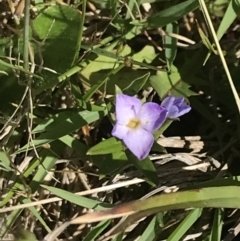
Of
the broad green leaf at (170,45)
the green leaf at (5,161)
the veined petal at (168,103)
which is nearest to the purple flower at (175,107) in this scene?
the veined petal at (168,103)

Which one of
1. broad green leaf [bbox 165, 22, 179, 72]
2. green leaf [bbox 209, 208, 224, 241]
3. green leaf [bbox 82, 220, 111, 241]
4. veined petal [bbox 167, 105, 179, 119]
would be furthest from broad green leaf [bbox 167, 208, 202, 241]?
broad green leaf [bbox 165, 22, 179, 72]

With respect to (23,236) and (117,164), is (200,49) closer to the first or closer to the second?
(117,164)

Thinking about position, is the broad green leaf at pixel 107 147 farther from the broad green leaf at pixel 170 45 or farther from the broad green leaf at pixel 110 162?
the broad green leaf at pixel 170 45

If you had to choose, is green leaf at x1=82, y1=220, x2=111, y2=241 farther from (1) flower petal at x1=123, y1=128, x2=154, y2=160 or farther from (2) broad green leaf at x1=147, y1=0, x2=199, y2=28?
(2) broad green leaf at x1=147, y1=0, x2=199, y2=28

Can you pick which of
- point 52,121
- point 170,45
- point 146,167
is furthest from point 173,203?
point 170,45

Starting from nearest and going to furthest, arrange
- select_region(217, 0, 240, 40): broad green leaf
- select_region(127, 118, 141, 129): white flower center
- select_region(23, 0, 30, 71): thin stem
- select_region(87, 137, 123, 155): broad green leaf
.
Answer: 1. select_region(23, 0, 30, 71): thin stem
2. select_region(127, 118, 141, 129): white flower center
3. select_region(87, 137, 123, 155): broad green leaf
4. select_region(217, 0, 240, 40): broad green leaf
